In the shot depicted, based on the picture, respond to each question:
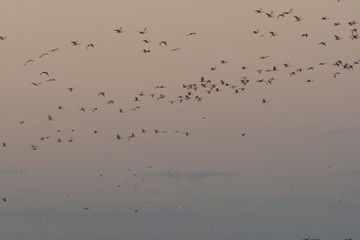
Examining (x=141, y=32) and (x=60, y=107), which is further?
(x=60, y=107)

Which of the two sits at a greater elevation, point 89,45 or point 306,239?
point 89,45

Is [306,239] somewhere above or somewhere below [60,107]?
below

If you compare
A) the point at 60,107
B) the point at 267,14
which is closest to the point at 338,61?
the point at 267,14

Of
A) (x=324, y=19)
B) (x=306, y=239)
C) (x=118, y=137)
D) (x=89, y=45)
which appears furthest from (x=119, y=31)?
(x=306, y=239)

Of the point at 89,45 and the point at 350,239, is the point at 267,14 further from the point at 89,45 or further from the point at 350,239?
the point at 350,239

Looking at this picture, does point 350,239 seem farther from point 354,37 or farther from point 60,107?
point 60,107

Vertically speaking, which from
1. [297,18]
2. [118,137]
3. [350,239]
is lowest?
[350,239]

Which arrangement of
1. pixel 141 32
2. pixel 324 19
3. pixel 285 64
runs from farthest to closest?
pixel 285 64, pixel 324 19, pixel 141 32

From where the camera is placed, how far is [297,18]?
115938 millimetres

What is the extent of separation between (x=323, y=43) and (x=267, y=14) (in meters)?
9.55

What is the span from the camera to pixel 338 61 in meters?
125

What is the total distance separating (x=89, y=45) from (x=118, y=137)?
11907 mm

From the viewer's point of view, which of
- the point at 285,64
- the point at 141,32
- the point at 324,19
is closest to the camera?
the point at 141,32

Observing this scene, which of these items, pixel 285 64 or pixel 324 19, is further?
pixel 285 64
